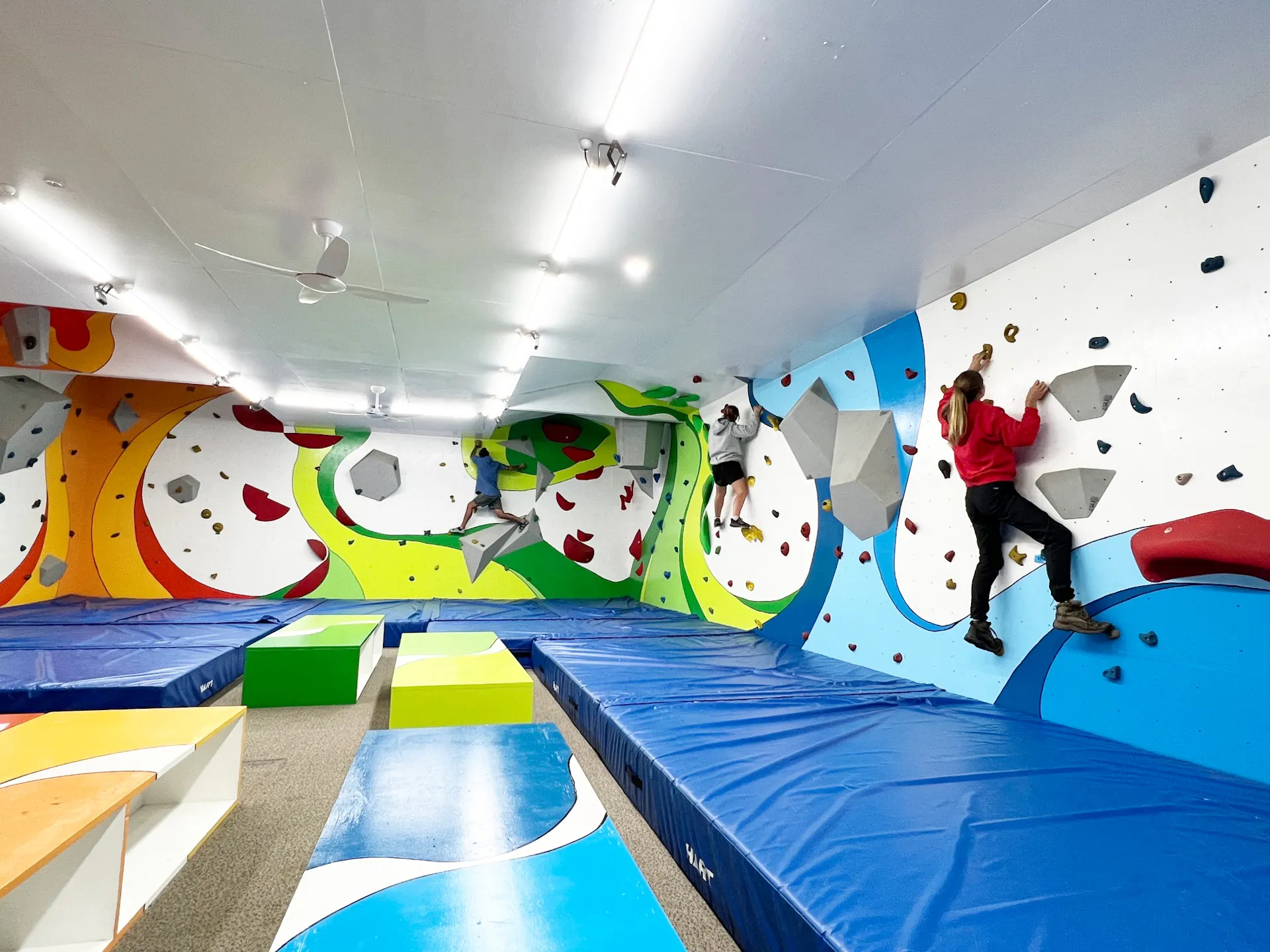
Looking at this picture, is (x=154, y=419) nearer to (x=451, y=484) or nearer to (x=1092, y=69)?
(x=451, y=484)

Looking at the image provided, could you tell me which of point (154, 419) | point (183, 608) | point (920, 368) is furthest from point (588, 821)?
point (154, 419)

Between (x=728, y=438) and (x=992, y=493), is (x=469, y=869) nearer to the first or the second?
(x=992, y=493)

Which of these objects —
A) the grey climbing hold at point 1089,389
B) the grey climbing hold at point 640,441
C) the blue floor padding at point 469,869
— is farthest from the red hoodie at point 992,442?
the grey climbing hold at point 640,441

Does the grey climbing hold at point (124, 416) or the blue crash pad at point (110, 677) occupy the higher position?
the grey climbing hold at point (124, 416)

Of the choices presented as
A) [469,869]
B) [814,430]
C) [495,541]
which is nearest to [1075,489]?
[814,430]

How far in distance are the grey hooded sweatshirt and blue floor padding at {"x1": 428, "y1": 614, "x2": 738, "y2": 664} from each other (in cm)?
172

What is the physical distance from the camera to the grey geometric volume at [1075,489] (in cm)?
263

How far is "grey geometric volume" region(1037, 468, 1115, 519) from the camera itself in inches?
104

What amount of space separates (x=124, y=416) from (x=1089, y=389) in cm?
955

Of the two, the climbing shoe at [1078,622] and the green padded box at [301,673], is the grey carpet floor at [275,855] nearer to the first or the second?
the green padded box at [301,673]

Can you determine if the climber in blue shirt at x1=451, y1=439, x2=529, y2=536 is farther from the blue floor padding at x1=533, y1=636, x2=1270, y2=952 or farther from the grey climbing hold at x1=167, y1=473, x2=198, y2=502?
the blue floor padding at x1=533, y1=636, x2=1270, y2=952

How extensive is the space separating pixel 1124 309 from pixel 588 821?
10.3 feet

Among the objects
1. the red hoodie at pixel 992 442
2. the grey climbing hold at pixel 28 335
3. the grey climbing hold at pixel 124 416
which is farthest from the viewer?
the grey climbing hold at pixel 124 416

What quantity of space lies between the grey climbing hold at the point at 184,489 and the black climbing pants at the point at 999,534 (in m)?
8.49
